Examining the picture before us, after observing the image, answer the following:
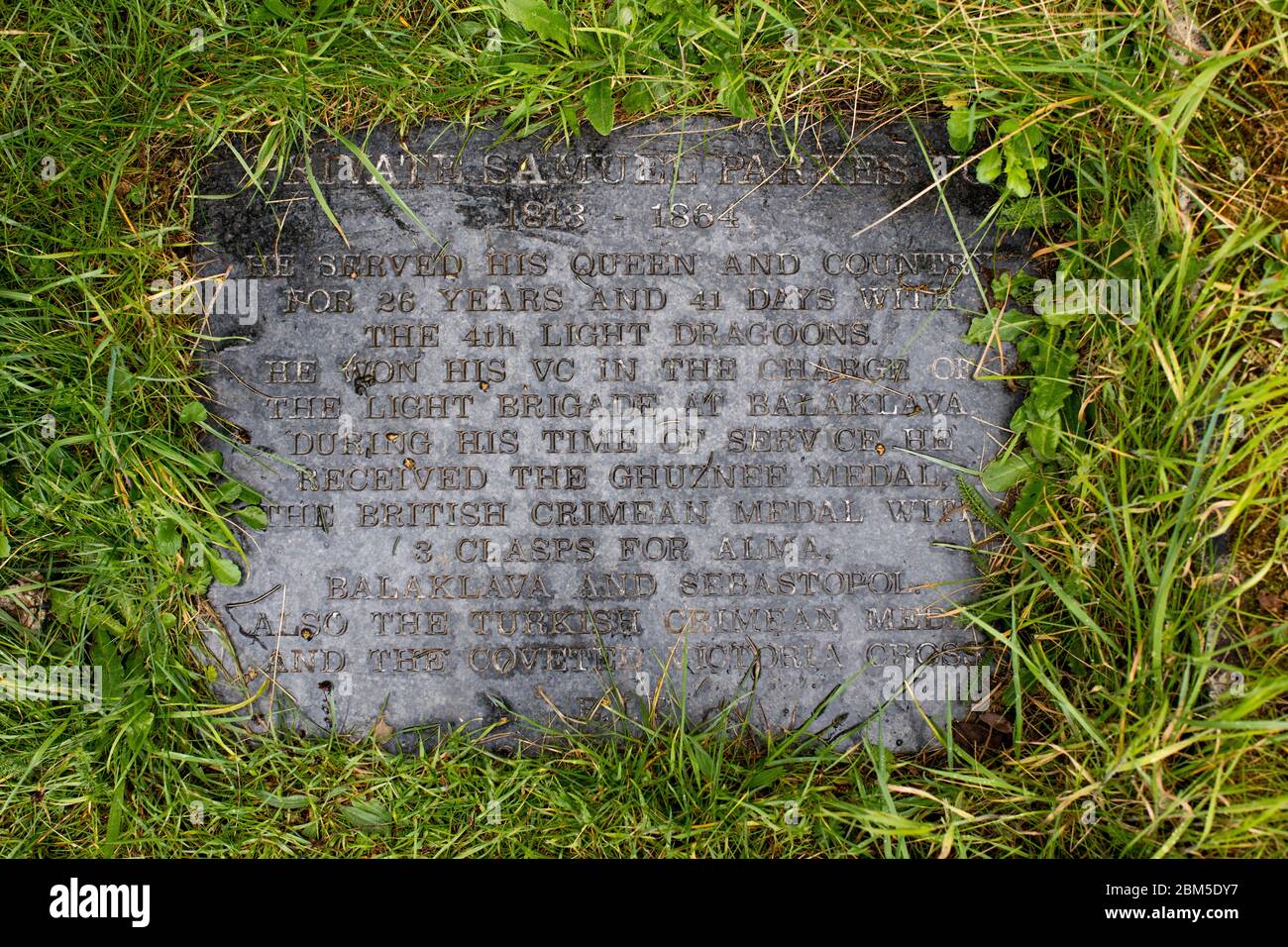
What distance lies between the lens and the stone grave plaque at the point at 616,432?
2.49 m

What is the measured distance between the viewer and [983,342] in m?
2.48

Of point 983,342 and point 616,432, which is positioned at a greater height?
point 983,342

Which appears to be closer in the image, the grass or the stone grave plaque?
the grass

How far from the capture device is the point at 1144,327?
233 centimetres

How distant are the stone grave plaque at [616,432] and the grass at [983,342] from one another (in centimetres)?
15

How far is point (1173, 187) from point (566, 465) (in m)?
2.10

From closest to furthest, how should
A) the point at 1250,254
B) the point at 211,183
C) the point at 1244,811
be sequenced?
the point at 1244,811, the point at 1250,254, the point at 211,183

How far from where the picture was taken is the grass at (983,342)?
233 cm

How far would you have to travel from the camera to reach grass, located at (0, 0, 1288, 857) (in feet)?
7.64

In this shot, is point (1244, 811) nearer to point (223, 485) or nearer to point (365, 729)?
point (365, 729)

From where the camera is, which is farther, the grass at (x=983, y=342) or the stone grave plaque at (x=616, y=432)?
the stone grave plaque at (x=616, y=432)

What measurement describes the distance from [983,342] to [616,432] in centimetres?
124

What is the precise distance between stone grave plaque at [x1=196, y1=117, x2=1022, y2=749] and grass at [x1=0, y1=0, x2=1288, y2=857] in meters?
0.15

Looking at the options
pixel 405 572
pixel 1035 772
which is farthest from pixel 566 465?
pixel 1035 772
